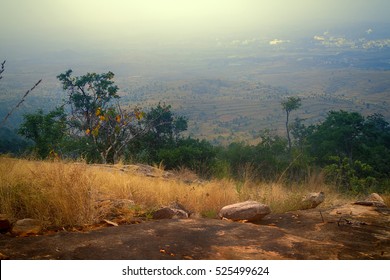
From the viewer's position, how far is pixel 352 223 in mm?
4215

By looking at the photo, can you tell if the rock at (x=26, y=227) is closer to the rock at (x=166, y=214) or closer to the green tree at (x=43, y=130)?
the rock at (x=166, y=214)

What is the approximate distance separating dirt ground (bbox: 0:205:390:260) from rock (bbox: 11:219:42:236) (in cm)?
16

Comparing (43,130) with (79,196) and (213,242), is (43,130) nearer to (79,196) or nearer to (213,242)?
(79,196)

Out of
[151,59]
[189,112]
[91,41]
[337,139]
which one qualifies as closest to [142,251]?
[337,139]

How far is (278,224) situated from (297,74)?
162662 mm

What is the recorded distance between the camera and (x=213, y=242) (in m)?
3.50

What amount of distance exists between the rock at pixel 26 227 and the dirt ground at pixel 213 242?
16cm

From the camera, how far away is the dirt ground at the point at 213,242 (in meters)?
3.14

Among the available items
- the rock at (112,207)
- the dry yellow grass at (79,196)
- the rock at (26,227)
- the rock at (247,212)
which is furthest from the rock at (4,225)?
the rock at (247,212)

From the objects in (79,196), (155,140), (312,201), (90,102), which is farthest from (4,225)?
(90,102)

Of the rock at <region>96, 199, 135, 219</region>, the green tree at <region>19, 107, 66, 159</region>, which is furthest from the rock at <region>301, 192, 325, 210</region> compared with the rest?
the green tree at <region>19, 107, 66, 159</region>

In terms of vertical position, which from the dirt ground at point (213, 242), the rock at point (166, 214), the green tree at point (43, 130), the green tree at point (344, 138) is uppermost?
the dirt ground at point (213, 242)

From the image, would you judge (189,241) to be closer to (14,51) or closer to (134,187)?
(134,187)

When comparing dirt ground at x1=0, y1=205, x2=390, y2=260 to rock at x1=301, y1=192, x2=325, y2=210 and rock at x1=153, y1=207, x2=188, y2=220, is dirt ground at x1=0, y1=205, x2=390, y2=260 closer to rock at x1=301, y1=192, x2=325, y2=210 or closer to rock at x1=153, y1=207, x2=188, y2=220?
rock at x1=153, y1=207, x2=188, y2=220
